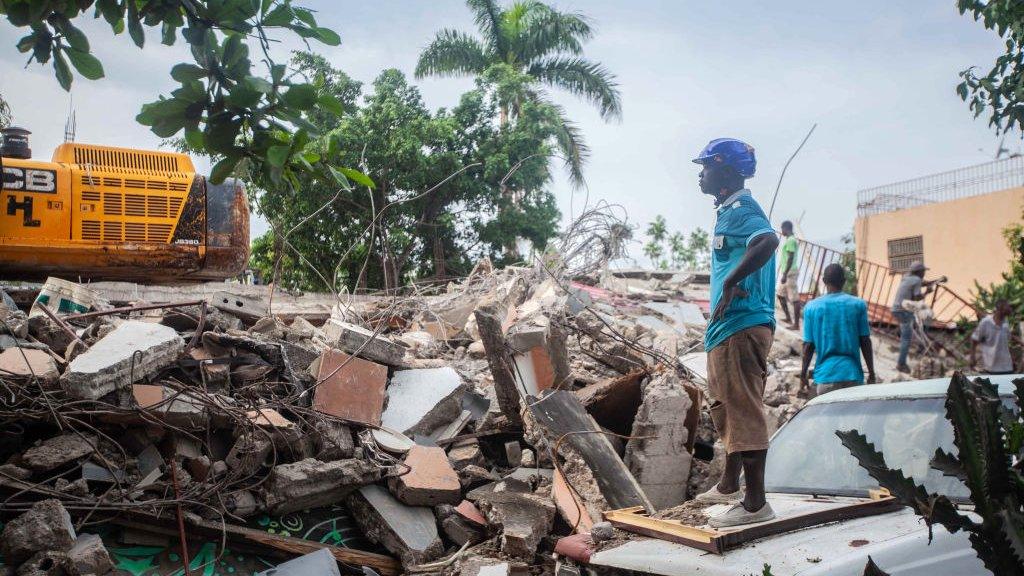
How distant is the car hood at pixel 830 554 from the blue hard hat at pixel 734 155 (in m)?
1.65

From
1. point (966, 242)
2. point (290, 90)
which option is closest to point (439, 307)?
point (290, 90)

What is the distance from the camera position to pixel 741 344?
365cm

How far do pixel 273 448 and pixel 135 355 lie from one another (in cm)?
99

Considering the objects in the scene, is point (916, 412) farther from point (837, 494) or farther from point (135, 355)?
point (135, 355)

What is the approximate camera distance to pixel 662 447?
17.5 feet

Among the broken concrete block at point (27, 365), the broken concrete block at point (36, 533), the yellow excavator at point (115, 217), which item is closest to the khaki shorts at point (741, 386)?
the broken concrete block at point (36, 533)

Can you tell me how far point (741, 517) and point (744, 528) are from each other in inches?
9.8

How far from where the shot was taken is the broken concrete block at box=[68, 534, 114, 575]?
158 inches

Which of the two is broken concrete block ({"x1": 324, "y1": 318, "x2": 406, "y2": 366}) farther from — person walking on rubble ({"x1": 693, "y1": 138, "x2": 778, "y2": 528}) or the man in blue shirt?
the man in blue shirt

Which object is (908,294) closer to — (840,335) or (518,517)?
(840,335)

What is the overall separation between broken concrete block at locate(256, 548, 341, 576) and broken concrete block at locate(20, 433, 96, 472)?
4.43 feet

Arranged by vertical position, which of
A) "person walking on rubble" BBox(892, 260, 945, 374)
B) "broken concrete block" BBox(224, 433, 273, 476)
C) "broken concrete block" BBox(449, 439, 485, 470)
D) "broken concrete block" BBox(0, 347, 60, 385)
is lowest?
"broken concrete block" BBox(449, 439, 485, 470)

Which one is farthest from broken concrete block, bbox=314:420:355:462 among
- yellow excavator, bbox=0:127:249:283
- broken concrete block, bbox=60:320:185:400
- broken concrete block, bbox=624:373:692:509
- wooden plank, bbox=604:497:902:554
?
yellow excavator, bbox=0:127:249:283

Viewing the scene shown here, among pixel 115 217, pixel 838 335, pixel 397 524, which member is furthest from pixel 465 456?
pixel 115 217
